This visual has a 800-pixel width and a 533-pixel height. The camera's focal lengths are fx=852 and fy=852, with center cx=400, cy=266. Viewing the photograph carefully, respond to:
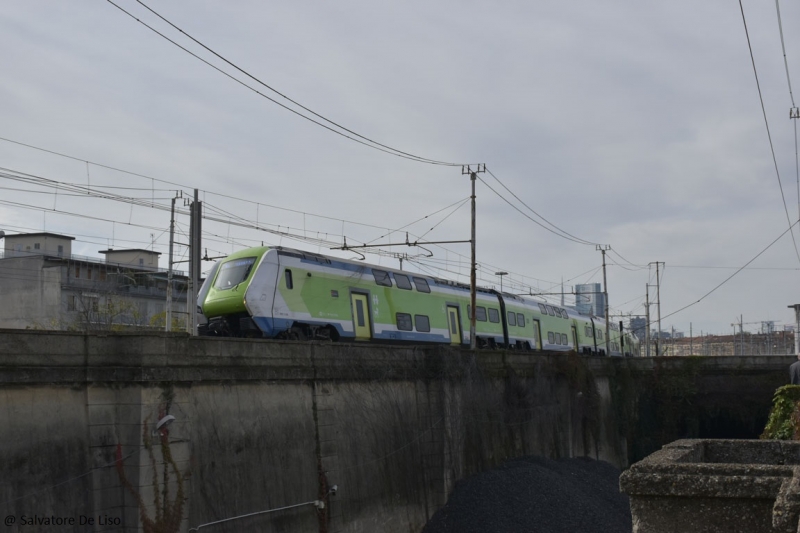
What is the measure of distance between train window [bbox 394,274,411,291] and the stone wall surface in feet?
10.7

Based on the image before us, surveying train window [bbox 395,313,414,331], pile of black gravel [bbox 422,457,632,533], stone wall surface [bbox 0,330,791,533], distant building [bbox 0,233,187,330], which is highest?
distant building [bbox 0,233,187,330]

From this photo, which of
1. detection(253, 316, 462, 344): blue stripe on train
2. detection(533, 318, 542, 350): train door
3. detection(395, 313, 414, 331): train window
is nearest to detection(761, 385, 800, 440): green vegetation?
detection(253, 316, 462, 344): blue stripe on train

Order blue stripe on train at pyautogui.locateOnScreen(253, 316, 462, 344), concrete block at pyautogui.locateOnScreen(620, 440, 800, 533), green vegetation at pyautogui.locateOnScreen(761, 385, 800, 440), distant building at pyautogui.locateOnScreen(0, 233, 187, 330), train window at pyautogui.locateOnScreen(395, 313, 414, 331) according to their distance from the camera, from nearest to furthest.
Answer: concrete block at pyautogui.locateOnScreen(620, 440, 800, 533), green vegetation at pyautogui.locateOnScreen(761, 385, 800, 440), blue stripe on train at pyautogui.locateOnScreen(253, 316, 462, 344), train window at pyautogui.locateOnScreen(395, 313, 414, 331), distant building at pyautogui.locateOnScreen(0, 233, 187, 330)

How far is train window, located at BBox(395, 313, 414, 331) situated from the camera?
2691cm

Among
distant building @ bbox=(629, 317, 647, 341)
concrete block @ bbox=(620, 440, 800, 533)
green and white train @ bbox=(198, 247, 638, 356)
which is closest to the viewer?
concrete block @ bbox=(620, 440, 800, 533)

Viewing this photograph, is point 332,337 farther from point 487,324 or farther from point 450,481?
point 487,324

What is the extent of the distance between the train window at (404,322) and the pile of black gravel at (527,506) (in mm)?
5190

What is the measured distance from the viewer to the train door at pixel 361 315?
81.2 ft

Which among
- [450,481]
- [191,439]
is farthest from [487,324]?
[191,439]

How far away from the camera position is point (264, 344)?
1742 cm

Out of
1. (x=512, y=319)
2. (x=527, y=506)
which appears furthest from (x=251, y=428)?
(x=512, y=319)

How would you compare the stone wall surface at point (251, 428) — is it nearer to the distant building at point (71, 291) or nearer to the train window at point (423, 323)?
the train window at point (423, 323)

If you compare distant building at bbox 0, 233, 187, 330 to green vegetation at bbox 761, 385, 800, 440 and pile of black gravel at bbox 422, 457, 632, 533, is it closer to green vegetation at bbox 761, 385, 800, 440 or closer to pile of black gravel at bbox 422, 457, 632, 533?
pile of black gravel at bbox 422, 457, 632, 533

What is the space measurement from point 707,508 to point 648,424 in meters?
36.4
